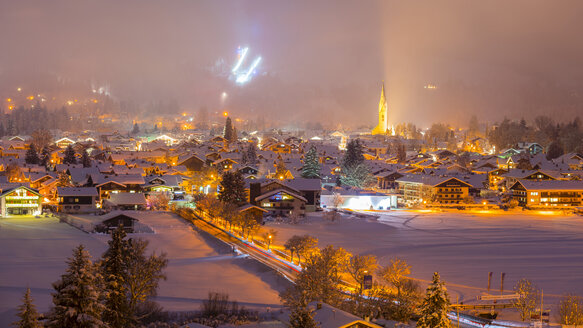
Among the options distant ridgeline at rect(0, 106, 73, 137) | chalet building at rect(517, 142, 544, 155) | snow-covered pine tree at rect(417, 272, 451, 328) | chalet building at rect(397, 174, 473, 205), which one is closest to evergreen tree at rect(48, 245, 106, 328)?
snow-covered pine tree at rect(417, 272, 451, 328)

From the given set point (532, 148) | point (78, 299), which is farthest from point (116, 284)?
point (532, 148)

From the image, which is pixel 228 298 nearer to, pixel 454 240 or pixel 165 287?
pixel 165 287

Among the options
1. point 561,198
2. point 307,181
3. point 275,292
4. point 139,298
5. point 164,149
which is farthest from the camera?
point 164,149

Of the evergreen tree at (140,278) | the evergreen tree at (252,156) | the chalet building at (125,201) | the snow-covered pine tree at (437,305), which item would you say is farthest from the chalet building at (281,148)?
the snow-covered pine tree at (437,305)

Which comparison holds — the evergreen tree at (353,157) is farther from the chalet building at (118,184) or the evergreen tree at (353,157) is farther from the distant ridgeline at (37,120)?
the distant ridgeline at (37,120)

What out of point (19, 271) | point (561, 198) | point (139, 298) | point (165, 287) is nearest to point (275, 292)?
point (165, 287)

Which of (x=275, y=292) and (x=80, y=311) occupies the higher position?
(x=80, y=311)
